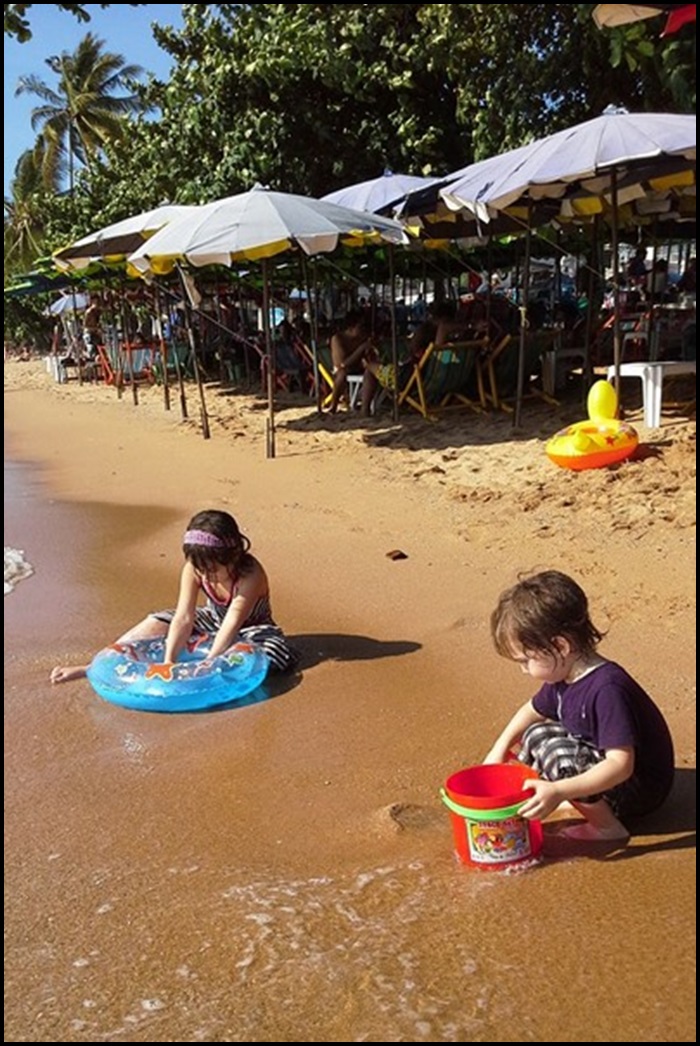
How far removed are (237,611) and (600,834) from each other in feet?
7.47

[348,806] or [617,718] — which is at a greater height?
[617,718]

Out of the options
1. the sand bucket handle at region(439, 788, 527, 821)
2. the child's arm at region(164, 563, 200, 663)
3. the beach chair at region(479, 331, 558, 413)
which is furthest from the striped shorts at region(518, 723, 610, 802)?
the beach chair at region(479, 331, 558, 413)

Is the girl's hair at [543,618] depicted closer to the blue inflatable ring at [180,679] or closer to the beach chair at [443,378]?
the blue inflatable ring at [180,679]

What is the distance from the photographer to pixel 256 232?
34.4 ft

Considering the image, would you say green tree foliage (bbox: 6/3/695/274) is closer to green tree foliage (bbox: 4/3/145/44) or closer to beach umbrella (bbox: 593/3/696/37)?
green tree foliage (bbox: 4/3/145/44)

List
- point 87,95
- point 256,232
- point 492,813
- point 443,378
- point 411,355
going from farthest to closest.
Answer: point 87,95 → point 411,355 → point 443,378 → point 256,232 → point 492,813

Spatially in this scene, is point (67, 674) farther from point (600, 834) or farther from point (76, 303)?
point (76, 303)

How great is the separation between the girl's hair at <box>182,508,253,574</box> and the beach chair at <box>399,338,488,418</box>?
24.3ft

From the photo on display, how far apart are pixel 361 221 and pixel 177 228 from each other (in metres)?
2.08

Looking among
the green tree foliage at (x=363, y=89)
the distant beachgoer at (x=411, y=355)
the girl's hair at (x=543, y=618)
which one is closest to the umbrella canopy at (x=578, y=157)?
the distant beachgoer at (x=411, y=355)

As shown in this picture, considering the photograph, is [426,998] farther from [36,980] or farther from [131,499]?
[131,499]

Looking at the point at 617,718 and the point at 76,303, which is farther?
the point at 76,303

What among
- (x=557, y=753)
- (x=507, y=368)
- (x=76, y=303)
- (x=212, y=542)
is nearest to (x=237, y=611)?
(x=212, y=542)

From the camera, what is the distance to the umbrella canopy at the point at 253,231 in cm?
1045
